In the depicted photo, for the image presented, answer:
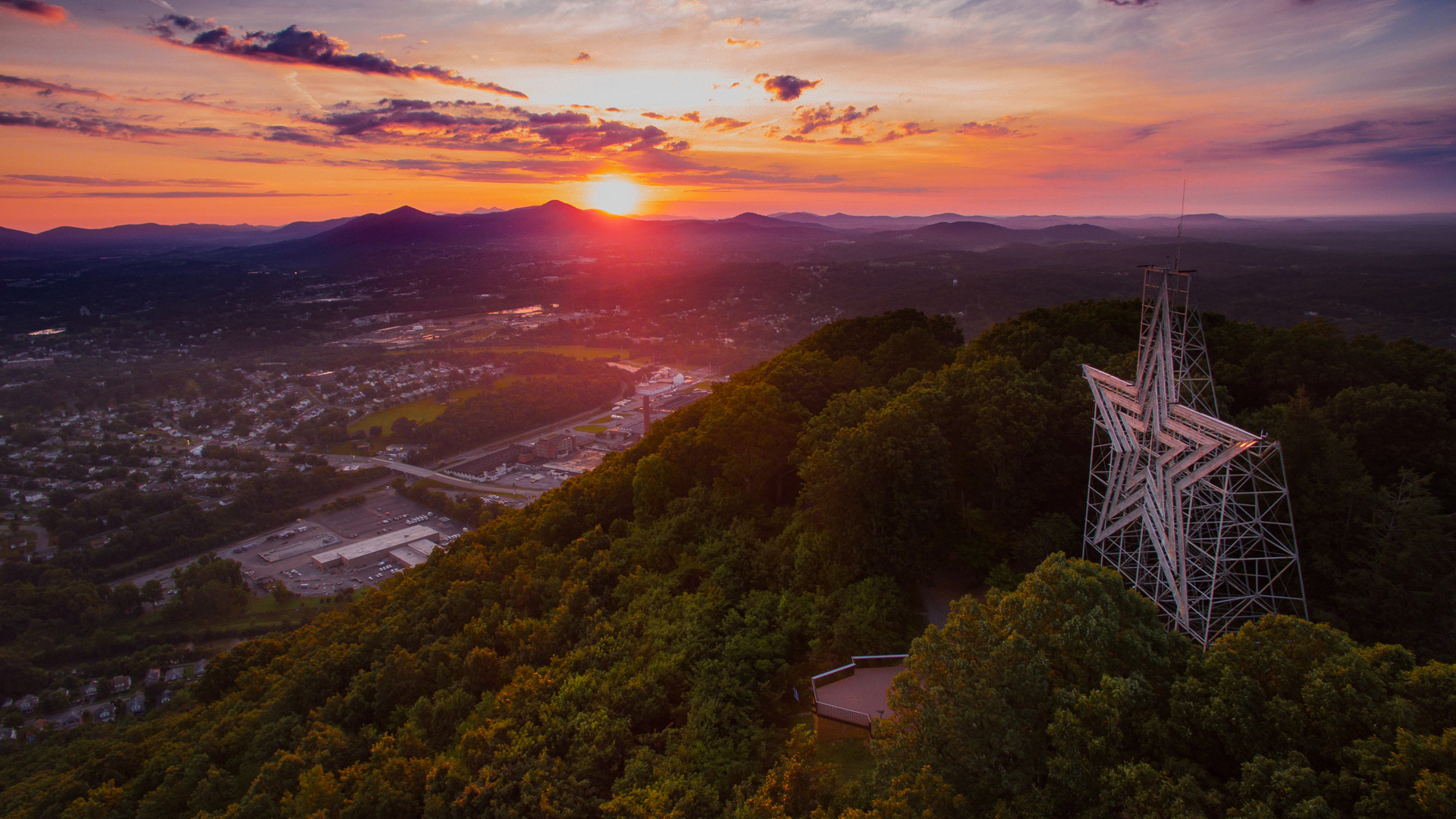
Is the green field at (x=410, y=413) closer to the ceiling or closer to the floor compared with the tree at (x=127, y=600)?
closer to the ceiling

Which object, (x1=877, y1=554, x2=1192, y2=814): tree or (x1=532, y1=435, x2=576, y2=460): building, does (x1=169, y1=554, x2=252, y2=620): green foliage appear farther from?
(x1=877, y1=554, x2=1192, y2=814): tree

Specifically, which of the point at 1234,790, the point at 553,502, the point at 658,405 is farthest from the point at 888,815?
the point at 658,405

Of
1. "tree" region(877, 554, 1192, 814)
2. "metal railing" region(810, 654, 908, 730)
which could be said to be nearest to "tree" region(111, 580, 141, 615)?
"metal railing" region(810, 654, 908, 730)

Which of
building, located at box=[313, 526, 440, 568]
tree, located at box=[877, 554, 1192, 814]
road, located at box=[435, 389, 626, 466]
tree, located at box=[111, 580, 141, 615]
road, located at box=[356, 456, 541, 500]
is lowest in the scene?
tree, located at box=[111, 580, 141, 615]

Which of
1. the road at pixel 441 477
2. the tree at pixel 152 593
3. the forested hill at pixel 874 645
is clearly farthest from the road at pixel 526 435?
the forested hill at pixel 874 645

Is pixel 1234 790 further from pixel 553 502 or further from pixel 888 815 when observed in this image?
pixel 553 502

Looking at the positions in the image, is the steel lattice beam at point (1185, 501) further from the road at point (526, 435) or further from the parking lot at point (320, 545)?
the road at point (526, 435)
